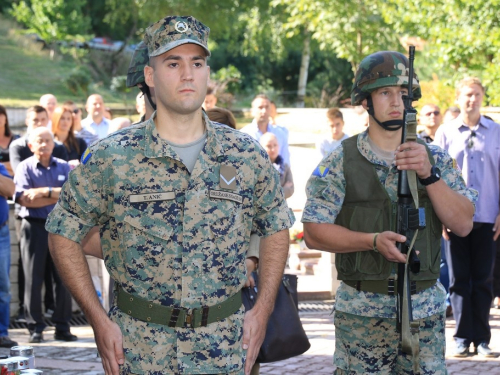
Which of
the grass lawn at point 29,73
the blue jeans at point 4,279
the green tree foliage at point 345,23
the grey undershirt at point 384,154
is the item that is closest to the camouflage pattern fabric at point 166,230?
the grey undershirt at point 384,154

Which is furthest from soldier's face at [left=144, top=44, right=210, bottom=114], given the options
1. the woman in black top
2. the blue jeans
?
the woman in black top

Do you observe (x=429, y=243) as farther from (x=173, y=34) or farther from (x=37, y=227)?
(x=37, y=227)

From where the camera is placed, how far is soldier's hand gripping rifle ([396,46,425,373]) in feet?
14.1

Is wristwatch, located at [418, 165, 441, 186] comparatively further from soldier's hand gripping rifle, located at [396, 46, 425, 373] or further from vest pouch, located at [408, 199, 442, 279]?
vest pouch, located at [408, 199, 442, 279]

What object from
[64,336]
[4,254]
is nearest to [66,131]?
[4,254]

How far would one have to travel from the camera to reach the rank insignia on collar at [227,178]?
368 centimetres

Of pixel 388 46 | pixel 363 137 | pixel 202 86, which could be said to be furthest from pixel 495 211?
pixel 388 46

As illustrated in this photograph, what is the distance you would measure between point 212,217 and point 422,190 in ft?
4.55

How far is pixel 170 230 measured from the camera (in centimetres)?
359

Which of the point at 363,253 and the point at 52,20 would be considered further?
the point at 52,20

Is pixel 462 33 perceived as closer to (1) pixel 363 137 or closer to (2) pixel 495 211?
(2) pixel 495 211

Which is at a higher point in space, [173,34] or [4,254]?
[173,34]

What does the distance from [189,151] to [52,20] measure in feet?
148

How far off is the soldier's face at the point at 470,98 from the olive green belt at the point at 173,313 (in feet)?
18.0
